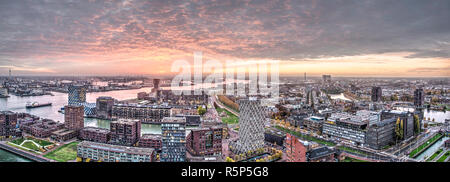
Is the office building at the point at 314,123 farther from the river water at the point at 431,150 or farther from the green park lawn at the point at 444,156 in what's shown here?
the green park lawn at the point at 444,156

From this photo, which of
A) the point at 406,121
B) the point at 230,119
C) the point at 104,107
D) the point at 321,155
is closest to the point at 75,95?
the point at 104,107

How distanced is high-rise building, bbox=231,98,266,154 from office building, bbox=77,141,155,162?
2.28m

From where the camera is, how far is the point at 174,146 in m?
4.95

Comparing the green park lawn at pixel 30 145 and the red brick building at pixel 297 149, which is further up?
the red brick building at pixel 297 149

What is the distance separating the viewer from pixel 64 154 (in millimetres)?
6004

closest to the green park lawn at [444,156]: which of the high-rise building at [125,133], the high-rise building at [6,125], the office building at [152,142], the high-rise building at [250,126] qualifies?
the high-rise building at [250,126]

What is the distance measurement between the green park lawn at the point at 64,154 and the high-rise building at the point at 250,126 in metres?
3.95

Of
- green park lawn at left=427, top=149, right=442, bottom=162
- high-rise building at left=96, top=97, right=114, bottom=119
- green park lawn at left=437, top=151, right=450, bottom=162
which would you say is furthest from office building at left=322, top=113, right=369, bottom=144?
high-rise building at left=96, top=97, right=114, bottom=119

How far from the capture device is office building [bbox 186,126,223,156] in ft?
19.6

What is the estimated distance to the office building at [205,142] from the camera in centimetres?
598

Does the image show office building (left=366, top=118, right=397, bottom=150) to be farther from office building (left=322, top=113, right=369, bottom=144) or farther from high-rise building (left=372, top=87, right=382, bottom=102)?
high-rise building (left=372, top=87, right=382, bottom=102)
